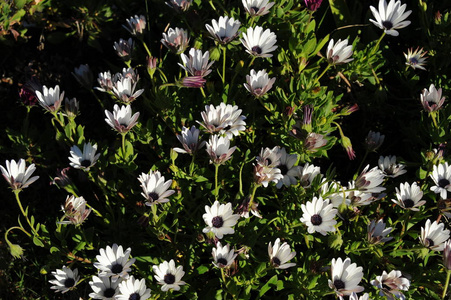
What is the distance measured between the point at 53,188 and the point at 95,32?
90 cm

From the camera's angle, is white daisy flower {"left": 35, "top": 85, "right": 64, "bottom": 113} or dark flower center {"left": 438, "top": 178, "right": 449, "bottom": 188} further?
white daisy flower {"left": 35, "top": 85, "right": 64, "bottom": 113}

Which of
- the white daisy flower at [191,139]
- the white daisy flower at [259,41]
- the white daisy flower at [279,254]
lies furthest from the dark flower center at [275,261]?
the white daisy flower at [259,41]

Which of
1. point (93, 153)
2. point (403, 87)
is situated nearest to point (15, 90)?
point (93, 153)

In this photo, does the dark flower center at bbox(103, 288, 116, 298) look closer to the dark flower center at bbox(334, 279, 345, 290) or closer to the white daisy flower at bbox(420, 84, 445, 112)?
the dark flower center at bbox(334, 279, 345, 290)

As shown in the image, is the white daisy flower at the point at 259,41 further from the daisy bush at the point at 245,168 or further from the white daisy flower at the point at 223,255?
the white daisy flower at the point at 223,255

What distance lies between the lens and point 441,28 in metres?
2.74

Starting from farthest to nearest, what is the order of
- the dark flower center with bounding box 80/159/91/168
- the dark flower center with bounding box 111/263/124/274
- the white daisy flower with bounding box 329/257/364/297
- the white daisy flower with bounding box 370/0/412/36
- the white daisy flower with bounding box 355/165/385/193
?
the white daisy flower with bounding box 370/0/412/36 → the dark flower center with bounding box 80/159/91/168 → the white daisy flower with bounding box 355/165/385/193 → the dark flower center with bounding box 111/263/124/274 → the white daisy flower with bounding box 329/257/364/297

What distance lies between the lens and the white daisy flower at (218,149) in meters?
2.07

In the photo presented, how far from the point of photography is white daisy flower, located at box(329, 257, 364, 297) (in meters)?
1.99

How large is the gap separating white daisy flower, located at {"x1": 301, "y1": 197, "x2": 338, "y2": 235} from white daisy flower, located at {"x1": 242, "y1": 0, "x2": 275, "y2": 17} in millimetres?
824

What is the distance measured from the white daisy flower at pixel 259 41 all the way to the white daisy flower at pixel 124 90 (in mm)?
505

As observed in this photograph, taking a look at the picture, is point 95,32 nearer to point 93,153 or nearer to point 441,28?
point 93,153

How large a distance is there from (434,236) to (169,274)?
1.00m

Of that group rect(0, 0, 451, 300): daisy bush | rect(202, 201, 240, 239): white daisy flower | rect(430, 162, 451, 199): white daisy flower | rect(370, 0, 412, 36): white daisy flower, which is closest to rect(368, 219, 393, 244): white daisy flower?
rect(0, 0, 451, 300): daisy bush
